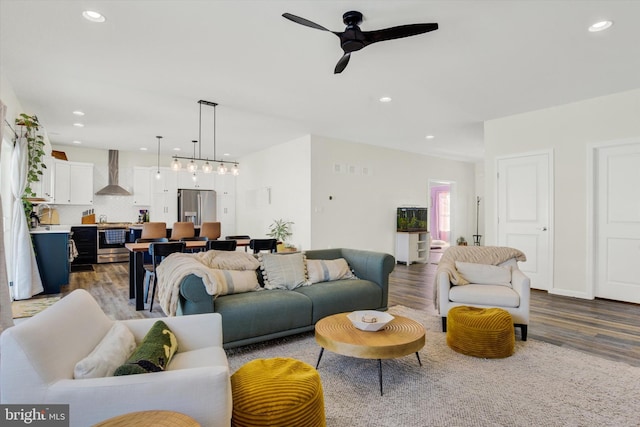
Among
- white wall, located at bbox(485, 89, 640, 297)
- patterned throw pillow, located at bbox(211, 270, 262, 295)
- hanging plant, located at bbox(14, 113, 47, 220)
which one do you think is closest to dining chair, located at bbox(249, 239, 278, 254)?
patterned throw pillow, located at bbox(211, 270, 262, 295)

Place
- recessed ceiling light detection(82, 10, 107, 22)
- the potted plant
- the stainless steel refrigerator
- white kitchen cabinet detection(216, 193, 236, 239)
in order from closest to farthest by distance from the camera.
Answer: recessed ceiling light detection(82, 10, 107, 22)
the potted plant
the stainless steel refrigerator
white kitchen cabinet detection(216, 193, 236, 239)

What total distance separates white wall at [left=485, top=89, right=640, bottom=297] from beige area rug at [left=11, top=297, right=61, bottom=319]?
266 inches

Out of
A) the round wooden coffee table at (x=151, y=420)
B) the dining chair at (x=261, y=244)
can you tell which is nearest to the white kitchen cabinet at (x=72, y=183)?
the dining chair at (x=261, y=244)

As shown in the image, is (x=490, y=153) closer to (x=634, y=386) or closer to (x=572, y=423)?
(x=634, y=386)

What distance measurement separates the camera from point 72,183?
775cm

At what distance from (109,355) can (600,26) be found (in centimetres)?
412

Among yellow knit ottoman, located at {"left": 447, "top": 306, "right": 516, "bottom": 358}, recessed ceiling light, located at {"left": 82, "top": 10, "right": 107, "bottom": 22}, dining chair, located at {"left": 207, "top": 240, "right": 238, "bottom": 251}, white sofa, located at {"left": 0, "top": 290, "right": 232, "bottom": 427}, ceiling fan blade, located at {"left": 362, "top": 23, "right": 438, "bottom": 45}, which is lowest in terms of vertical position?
yellow knit ottoman, located at {"left": 447, "top": 306, "right": 516, "bottom": 358}

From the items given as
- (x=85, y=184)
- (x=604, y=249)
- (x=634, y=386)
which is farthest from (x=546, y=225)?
(x=85, y=184)

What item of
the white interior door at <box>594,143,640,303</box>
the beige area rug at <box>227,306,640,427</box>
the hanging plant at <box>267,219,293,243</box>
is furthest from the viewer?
the hanging plant at <box>267,219,293,243</box>

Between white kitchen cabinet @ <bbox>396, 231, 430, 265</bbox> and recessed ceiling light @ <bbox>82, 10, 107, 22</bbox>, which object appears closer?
recessed ceiling light @ <bbox>82, 10, 107, 22</bbox>

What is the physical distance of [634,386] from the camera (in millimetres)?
2293

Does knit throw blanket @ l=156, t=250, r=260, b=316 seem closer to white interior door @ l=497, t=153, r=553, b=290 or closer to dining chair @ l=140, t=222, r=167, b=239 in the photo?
dining chair @ l=140, t=222, r=167, b=239

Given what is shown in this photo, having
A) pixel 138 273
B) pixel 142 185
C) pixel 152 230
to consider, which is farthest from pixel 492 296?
pixel 142 185

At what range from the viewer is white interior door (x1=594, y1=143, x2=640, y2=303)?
4375 millimetres
